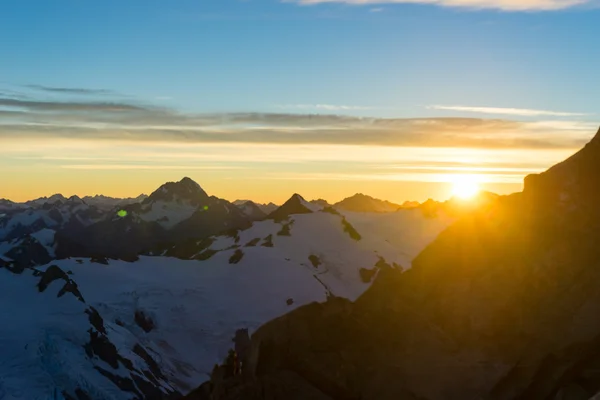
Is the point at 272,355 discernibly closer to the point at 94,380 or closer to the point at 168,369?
the point at 94,380

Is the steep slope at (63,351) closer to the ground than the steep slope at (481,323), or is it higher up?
closer to the ground

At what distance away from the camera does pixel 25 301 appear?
182875 mm

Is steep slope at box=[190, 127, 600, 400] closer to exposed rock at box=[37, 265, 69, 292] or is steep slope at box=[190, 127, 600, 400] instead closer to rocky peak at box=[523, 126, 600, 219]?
rocky peak at box=[523, 126, 600, 219]

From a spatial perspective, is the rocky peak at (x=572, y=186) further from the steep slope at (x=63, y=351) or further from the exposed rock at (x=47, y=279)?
the exposed rock at (x=47, y=279)

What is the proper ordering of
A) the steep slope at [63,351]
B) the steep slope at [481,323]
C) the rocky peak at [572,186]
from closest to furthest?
1. the steep slope at [481,323]
2. the rocky peak at [572,186]
3. the steep slope at [63,351]

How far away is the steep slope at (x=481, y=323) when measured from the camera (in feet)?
96.7

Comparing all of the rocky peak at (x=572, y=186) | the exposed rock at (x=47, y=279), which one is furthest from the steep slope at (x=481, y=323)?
the exposed rock at (x=47, y=279)

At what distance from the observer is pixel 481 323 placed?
31.5m

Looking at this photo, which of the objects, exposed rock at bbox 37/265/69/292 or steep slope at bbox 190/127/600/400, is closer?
steep slope at bbox 190/127/600/400

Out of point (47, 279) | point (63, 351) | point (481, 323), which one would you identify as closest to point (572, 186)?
point (481, 323)

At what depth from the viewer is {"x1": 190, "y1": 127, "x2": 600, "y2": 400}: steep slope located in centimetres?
2947

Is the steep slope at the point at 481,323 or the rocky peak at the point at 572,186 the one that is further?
the rocky peak at the point at 572,186

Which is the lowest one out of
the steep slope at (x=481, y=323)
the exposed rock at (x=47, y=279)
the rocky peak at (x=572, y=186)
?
the exposed rock at (x=47, y=279)

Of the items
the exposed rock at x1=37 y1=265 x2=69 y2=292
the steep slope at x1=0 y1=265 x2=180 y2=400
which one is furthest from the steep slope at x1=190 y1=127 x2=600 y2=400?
the exposed rock at x1=37 y1=265 x2=69 y2=292
